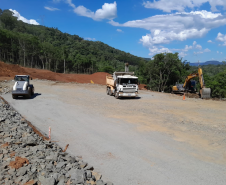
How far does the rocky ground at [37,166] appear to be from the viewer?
4.95 meters

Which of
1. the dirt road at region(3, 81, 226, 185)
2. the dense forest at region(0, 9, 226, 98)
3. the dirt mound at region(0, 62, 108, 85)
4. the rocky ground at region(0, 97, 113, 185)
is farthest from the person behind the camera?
the dense forest at region(0, 9, 226, 98)

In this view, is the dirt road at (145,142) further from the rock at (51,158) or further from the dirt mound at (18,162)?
the dirt mound at (18,162)

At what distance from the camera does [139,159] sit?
23.2 ft

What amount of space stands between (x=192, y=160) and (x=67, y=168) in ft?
14.7

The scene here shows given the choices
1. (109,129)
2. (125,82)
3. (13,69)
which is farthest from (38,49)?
(109,129)

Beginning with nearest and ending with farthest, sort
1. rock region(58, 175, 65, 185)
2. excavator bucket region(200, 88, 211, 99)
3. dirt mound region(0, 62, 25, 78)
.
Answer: rock region(58, 175, 65, 185), excavator bucket region(200, 88, 211, 99), dirt mound region(0, 62, 25, 78)

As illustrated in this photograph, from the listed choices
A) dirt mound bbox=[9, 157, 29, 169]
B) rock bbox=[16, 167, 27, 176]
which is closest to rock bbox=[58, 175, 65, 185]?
rock bbox=[16, 167, 27, 176]

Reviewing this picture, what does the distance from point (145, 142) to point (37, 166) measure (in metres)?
4.86

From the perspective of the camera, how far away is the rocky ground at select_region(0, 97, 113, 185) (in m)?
4.95

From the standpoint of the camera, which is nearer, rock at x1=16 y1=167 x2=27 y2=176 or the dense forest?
rock at x1=16 y1=167 x2=27 y2=176

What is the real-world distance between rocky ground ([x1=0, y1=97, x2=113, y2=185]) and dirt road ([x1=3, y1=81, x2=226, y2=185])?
85cm

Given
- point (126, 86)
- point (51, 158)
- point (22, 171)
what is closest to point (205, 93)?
point (126, 86)

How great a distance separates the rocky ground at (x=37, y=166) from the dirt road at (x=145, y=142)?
85cm

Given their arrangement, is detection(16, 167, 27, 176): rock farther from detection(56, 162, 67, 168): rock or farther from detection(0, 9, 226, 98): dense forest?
detection(0, 9, 226, 98): dense forest
